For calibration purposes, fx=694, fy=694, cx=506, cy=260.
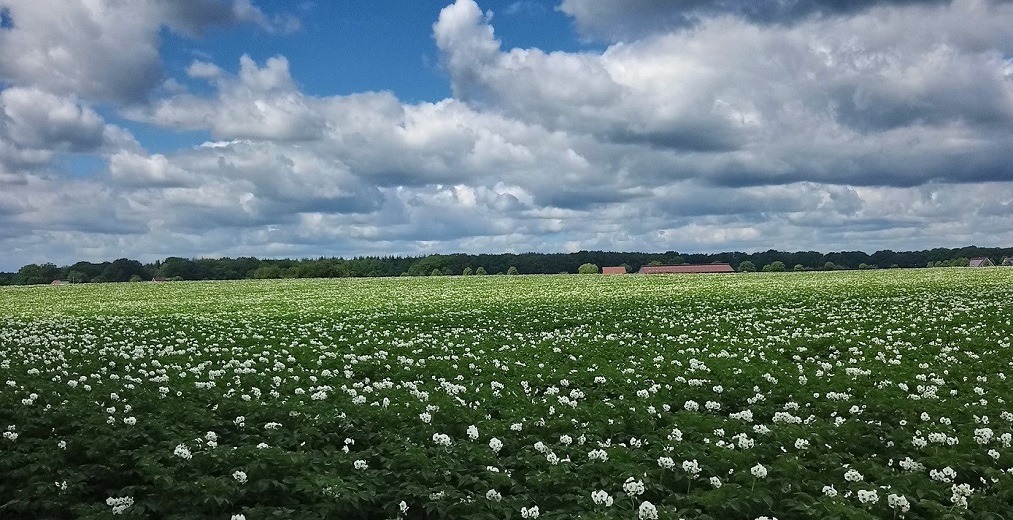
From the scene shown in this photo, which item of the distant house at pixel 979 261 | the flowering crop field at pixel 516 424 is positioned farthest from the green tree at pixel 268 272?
the distant house at pixel 979 261

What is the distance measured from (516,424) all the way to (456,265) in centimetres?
12059

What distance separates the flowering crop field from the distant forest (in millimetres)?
97681

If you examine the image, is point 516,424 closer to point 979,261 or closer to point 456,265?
Result: point 456,265

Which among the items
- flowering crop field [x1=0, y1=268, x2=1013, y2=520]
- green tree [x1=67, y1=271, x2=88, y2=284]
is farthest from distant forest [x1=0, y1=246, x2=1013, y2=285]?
flowering crop field [x1=0, y1=268, x2=1013, y2=520]

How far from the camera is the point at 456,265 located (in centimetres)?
13088

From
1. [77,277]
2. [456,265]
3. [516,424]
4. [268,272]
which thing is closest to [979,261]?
[456,265]

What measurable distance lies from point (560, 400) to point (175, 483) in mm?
6842

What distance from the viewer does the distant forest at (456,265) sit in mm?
115562

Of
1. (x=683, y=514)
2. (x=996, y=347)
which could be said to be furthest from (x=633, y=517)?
(x=996, y=347)

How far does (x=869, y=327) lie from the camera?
25.0 meters

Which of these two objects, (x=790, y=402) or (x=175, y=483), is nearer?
(x=175, y=483)

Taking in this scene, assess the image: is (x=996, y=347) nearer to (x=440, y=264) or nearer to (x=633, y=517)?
(x=633, y=517)

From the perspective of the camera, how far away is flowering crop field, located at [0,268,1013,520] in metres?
7.61

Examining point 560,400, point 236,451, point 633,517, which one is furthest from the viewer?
point 560,400
